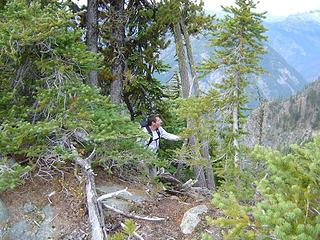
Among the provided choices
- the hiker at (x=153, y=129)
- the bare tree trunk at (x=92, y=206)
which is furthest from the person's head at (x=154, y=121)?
the bare tree trunk at (x=92, y=206)

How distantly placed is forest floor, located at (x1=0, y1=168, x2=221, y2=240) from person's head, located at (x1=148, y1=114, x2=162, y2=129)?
1179 millimetres

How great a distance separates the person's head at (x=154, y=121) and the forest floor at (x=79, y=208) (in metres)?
1.18

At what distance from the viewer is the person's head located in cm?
763

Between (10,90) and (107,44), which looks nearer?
(10,90)

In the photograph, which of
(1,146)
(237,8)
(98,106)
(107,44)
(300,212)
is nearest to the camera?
(300,212)

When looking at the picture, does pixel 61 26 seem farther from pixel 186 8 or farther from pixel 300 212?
pixel 186 8

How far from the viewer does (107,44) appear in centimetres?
1040

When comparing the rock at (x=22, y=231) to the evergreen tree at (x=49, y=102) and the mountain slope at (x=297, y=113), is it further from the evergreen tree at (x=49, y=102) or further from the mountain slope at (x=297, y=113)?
the mountain slope at (x=297, y=113)

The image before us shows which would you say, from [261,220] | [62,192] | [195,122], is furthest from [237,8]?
[261,220]

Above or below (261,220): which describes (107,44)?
above

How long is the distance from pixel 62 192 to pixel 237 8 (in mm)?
4889

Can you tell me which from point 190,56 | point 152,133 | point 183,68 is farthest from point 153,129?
point 190,56

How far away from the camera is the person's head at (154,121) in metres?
7.63

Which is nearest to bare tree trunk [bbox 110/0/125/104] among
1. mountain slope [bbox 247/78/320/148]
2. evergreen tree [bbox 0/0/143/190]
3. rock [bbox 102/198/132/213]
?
evergreen tree [bbox 0/0/143/190]
